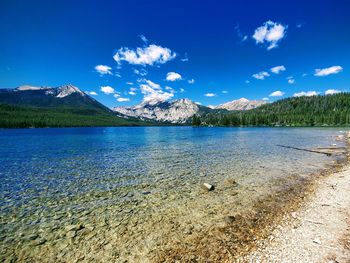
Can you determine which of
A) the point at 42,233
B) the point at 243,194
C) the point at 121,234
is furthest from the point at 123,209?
the point at 243,194

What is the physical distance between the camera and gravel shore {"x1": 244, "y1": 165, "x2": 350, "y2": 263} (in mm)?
8359

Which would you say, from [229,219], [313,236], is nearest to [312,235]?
[313,236]

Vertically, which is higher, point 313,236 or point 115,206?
point 313,236

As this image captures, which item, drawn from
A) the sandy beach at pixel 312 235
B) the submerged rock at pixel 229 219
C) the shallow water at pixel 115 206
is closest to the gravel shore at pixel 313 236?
the sandy beach at pixel 312 235

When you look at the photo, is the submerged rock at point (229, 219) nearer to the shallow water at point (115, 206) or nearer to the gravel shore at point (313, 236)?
the shallow water at point (115, 206)

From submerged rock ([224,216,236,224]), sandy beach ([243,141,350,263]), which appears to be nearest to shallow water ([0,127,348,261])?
submerged rock ([224,216,236,224])

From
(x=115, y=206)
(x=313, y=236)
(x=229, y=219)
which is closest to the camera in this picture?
(x=313, y=236)

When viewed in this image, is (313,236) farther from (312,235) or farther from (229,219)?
(229,219)

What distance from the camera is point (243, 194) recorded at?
16828mm

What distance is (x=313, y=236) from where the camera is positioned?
32.4ft

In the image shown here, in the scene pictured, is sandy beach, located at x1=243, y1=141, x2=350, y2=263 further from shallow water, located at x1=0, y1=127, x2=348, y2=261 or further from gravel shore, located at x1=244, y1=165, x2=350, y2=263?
shallow water, located at x1=0, y1=127, x2=348, y2=261

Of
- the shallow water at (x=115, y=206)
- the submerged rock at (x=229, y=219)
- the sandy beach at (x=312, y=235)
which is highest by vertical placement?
the sandy beach at (x=312, y=235)

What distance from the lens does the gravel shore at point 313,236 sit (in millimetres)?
8359

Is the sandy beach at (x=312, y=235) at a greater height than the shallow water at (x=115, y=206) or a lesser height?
greater
